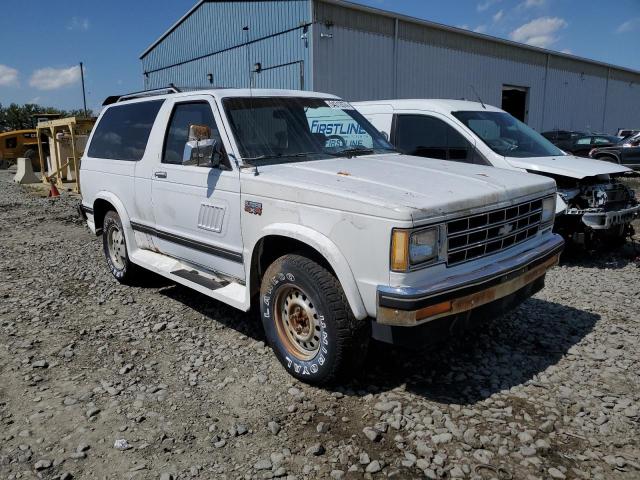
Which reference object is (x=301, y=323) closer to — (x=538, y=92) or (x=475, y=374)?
(x=475, y=374)

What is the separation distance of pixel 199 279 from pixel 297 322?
1195 mm

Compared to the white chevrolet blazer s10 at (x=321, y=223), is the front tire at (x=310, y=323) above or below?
below

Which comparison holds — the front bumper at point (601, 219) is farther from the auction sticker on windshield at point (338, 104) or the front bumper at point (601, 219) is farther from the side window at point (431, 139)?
the auction sticker on windshield at point (338, 104)

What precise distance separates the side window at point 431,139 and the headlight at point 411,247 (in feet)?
12.9

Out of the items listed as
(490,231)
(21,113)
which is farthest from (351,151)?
(21,113)

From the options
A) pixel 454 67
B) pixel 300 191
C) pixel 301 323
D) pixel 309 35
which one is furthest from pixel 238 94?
pixel 454 67

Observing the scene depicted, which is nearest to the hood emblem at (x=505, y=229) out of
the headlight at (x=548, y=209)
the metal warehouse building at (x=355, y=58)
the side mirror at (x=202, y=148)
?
the headlight at (x=548, y=209)

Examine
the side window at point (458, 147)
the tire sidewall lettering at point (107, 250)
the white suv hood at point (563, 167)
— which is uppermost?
the side window at point (458, 147)

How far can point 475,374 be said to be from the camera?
356 cm

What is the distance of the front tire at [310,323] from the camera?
307 centimetres

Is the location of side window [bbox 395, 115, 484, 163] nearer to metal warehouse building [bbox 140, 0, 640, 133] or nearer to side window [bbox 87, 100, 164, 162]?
side window [bbox 87, 100, 164, 162]

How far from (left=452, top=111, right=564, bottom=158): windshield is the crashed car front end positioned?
671mm

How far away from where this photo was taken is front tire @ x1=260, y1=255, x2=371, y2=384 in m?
3.07

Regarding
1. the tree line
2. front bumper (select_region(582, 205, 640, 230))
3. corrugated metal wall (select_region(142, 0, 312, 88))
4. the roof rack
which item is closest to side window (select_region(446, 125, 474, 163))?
front bumper (select_region(582, 205, 640, 230))
